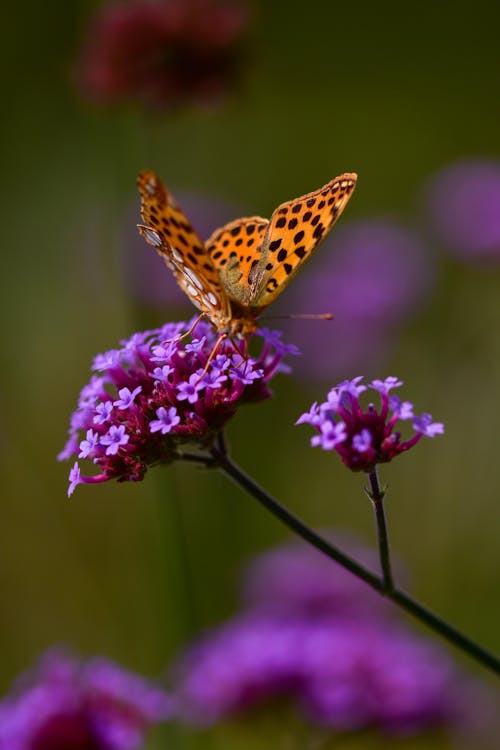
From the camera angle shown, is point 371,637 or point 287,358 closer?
point 371,637

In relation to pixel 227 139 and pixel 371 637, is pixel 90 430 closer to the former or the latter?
pixel 371 637

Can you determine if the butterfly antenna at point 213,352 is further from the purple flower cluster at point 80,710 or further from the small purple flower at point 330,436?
the purple flower cluster at point 80,710

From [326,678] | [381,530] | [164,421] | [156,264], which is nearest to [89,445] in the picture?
[164,421]

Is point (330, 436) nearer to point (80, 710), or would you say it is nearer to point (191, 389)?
point (191, 389)

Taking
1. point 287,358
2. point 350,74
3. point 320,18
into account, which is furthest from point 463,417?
point 320,18

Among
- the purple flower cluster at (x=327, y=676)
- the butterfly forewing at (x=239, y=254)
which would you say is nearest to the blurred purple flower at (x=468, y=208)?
the purple flower cluster at (x=327, y=676)
